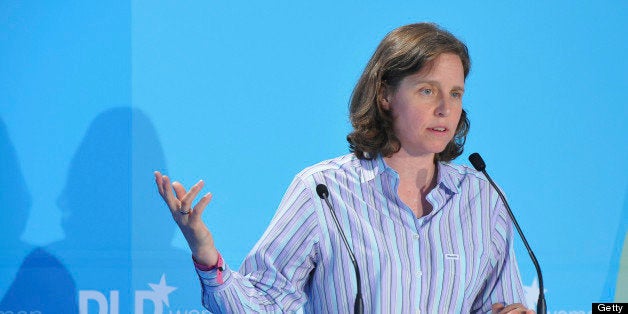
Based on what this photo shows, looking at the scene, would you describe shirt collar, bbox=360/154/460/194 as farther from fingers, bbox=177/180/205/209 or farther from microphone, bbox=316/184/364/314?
fingers, bbox=177/180/205/209

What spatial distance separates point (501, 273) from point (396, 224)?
1.01 feet

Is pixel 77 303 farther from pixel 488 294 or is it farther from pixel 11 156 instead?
pixel 488 294

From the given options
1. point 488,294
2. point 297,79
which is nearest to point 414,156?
point 488,294

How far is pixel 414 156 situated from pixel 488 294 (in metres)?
0.40

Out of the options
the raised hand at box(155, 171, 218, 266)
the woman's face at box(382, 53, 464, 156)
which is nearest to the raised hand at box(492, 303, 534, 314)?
the woman's face at box(382, 53, 464, 156)

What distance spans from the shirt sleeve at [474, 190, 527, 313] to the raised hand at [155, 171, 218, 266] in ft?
2.38

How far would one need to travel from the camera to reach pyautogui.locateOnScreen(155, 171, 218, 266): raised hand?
162 cm

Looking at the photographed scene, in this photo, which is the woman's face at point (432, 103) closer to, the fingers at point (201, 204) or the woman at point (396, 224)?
the woman at point (396, 224)

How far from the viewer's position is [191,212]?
1648mm

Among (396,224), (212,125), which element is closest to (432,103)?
(396,224)

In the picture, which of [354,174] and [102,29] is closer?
[354,174]

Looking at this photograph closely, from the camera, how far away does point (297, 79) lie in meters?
2.74

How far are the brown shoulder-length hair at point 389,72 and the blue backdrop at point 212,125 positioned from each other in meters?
0.71

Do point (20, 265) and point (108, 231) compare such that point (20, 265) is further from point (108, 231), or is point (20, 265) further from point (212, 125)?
point (212, 125)
